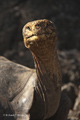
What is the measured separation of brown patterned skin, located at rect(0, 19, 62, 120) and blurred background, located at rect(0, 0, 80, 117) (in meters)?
2.92

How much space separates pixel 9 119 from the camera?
2225 mm

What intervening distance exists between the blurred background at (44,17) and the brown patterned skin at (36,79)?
2.92 metres

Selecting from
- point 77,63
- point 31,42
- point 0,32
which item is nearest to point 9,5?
point 0,32

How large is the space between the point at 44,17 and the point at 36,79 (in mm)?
4645

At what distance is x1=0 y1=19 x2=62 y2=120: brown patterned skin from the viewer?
87.0 inches

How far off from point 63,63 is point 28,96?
3588 millimetres

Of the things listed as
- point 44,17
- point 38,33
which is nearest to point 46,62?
point 38,33

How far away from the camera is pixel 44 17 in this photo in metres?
6.91

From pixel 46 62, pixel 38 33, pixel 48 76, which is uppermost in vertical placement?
pixel 38 33

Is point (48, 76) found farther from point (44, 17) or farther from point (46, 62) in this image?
point (44, 17)

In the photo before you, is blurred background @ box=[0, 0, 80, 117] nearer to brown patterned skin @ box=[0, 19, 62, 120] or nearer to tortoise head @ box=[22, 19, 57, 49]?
brown patterned skin @ box=[0, 19, 62, 120]

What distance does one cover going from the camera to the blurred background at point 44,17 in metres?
6.02

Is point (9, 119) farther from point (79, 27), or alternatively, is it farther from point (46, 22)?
point (79, 27)

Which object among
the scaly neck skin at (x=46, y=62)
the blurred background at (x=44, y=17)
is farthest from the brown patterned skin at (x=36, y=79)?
the blurred background at (x=44, y=17)
